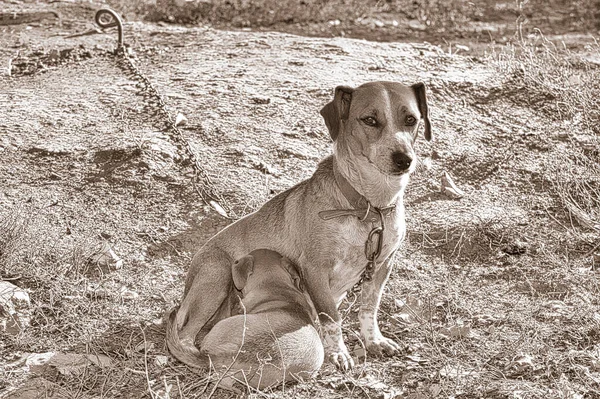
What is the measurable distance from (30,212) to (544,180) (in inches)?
161

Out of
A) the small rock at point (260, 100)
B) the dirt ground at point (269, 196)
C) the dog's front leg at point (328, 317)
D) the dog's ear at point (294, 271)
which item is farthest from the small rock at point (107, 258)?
the small rock at point (260, 100)

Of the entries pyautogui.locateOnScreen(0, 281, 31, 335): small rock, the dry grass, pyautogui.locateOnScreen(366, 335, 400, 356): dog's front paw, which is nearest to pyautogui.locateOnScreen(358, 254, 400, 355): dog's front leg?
pyautogui.locateOnScreen(366, 335, 400, 356): dog's front paw

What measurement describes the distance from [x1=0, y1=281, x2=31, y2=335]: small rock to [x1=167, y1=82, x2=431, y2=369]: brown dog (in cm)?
94

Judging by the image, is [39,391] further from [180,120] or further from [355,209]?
[180,120]

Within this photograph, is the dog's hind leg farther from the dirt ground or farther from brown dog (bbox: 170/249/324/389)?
the dirt ground

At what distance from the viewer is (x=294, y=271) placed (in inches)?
194

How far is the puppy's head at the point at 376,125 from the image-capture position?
464 centimetres

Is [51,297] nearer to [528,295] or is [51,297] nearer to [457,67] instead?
[528,295]

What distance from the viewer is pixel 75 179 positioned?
648 centimetres

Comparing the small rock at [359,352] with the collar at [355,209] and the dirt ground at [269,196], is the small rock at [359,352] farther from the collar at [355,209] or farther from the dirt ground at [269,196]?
the collar at [355,209]

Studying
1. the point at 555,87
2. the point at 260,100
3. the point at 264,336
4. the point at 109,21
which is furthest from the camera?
the point at 109,21

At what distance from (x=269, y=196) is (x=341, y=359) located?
6.54 feet

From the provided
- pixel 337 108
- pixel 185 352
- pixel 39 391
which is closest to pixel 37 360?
pixel 39 391

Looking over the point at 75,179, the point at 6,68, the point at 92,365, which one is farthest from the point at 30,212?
the point at 6,68
